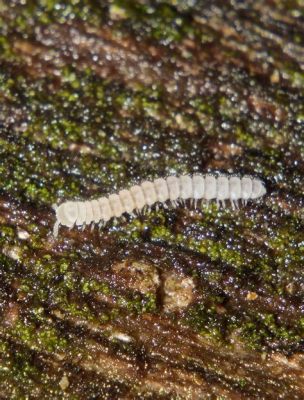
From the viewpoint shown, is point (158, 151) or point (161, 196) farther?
point (158, 151)

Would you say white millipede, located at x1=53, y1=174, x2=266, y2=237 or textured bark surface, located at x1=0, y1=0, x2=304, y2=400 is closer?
textured bark surface, located at x1=0, y1=0, x2=304, y2=400

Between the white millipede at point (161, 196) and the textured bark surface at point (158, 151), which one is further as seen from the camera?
the white millipede at point (161, 196)

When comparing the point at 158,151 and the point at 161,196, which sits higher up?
the point at 158,151

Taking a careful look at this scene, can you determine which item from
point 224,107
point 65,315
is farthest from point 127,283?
point 224,107
